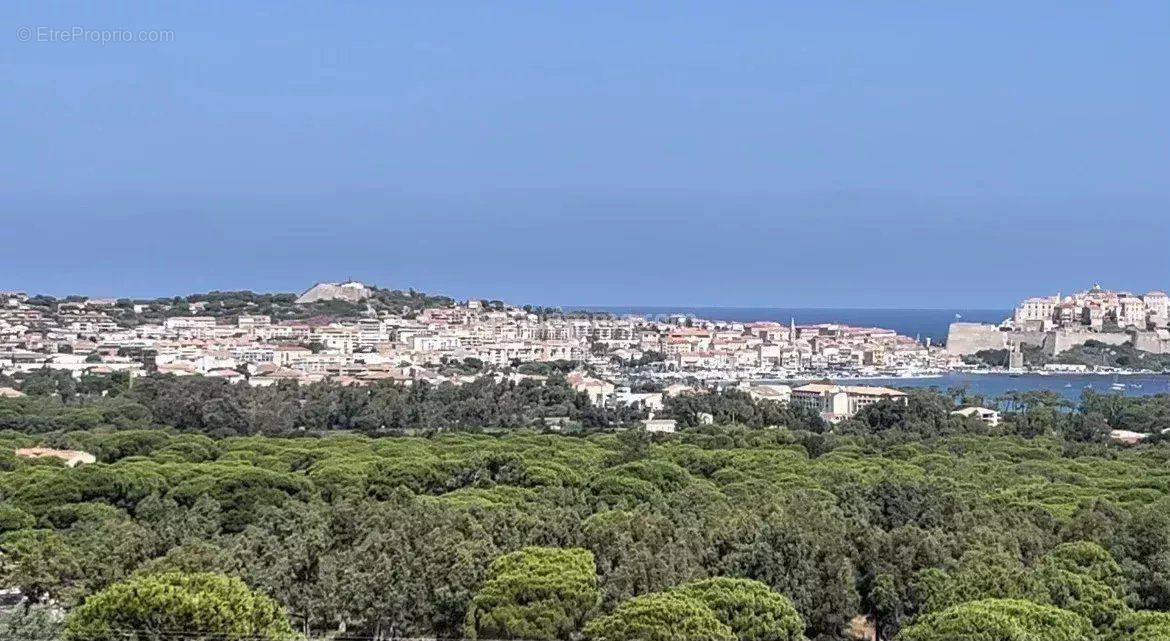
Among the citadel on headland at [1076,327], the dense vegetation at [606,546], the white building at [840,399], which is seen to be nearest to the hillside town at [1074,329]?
the citadel on headland at [1076,327]

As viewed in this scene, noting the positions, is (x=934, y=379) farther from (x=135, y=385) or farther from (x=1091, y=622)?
(x=1091, y=622)

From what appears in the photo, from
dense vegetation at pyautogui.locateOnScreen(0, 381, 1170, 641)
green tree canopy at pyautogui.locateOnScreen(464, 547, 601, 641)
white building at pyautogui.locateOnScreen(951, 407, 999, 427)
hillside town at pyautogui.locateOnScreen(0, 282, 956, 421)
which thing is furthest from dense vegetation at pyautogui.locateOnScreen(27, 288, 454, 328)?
green tree canopy at pyautogui.locateOnScreen(464, 547, 601, 641)

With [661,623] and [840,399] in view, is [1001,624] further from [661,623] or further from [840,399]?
[840,399]

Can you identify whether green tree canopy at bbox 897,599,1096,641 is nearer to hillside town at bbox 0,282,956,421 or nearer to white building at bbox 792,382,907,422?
hillside town at bbox 0,282,956,421

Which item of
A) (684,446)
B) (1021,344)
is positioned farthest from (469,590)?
(1021,344)

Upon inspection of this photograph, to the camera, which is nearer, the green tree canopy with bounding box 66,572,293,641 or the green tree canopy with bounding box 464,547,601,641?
the green tree canopy with bounding box 66,572,293,641

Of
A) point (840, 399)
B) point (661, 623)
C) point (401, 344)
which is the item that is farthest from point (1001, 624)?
point (401, 344)
